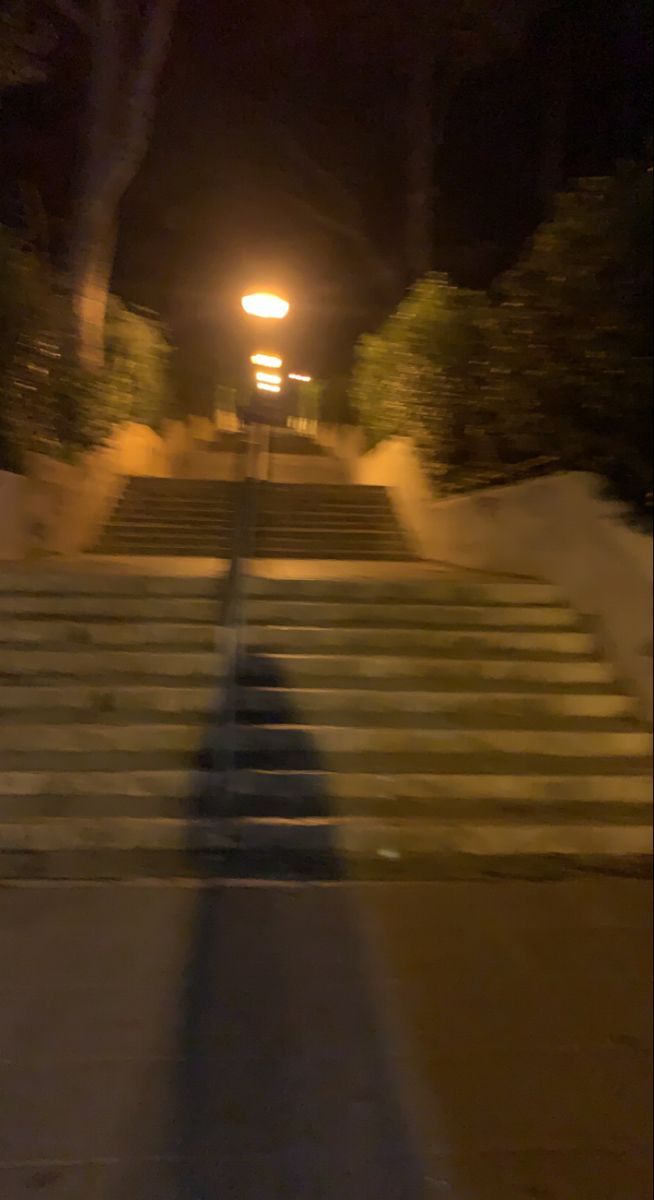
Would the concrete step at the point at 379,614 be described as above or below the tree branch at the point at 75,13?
below

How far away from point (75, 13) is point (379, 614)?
6.85 m

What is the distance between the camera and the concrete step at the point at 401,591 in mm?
4793

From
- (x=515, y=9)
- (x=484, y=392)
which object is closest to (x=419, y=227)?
(x=515, y=9)

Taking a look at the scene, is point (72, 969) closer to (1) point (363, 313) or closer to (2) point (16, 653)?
(2) point (16, 653)

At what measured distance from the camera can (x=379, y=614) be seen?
15.5ft

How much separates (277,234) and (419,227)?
287cm

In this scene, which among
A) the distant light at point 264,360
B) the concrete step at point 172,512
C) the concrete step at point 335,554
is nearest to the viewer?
Answer: the concrete step at point 335,554

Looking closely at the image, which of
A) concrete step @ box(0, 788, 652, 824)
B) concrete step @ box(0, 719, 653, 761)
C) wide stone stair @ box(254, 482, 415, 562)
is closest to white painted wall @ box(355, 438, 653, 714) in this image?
concrete step @ box(0, 719, 653, 761)

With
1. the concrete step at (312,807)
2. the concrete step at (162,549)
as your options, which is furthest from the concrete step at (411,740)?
the concrete step at (162,549)

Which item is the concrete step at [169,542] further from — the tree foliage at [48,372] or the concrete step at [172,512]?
the tree foliage at [48,372]

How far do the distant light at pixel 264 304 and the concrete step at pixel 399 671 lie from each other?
5.63m

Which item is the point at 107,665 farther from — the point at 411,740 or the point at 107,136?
the point at 107,136

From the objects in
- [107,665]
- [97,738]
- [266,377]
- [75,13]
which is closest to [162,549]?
[107,665]

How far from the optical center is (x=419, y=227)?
10.4 metres
